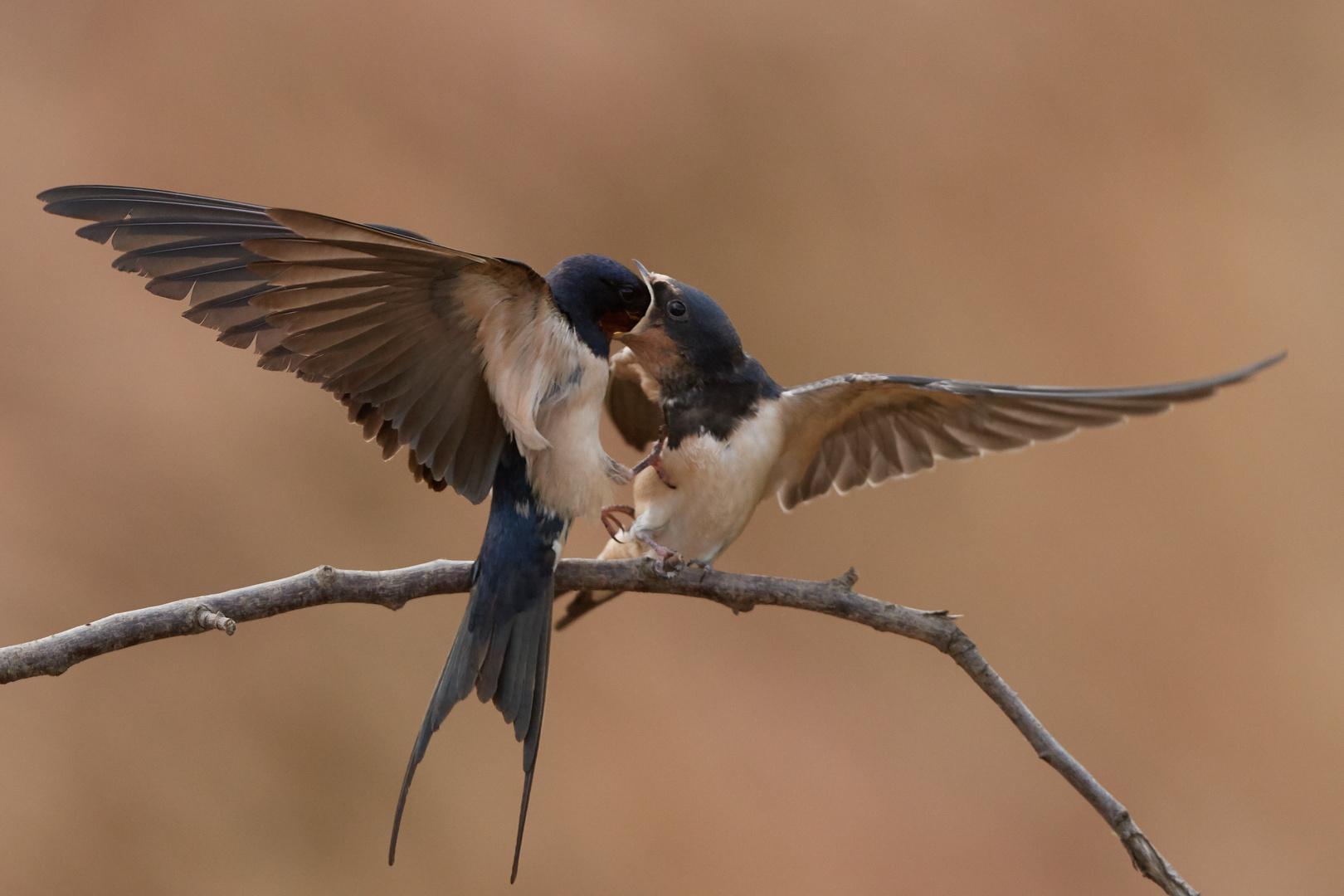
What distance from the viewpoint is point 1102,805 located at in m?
0.92

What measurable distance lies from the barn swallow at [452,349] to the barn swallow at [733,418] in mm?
105

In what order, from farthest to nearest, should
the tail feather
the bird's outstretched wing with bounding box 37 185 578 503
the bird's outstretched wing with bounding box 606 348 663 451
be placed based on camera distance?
the bird's outstretched wing with bounding box 606 348 663 451
the tail feather
the bird's outstretched wing with bounding box 37 185 578 503

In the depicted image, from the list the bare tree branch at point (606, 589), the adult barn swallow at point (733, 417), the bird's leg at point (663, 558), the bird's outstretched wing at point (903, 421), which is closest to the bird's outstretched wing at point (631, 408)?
the adult barn swallow at point (733, 417)

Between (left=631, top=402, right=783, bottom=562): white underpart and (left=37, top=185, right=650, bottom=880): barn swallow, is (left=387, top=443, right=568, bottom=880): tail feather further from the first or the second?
(left=631, top=402, right=783, bottom=562): white underpart

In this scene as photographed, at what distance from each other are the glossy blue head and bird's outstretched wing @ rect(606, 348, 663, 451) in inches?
12.2

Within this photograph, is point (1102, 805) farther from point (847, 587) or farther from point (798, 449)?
point (798, 449)

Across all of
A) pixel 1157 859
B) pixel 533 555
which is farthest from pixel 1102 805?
pixel 533 555

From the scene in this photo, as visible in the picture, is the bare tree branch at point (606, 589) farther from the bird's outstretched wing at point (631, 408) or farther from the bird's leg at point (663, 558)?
the bird's outstretched wing at point (631, 408)

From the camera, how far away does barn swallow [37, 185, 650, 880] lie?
86 cm

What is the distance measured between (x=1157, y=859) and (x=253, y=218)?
1058 millimetres

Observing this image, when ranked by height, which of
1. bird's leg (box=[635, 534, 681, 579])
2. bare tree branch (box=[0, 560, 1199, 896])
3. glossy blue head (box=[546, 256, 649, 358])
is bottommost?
bare tree branch (box=[0, 560, 1199, 896])

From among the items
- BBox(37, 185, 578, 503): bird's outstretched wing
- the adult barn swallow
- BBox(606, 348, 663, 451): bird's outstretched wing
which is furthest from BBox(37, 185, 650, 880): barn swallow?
BBox(606, 348, 663, 451): bird's outstretched wing

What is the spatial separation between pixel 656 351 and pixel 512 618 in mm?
374

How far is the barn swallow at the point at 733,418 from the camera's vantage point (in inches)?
45.8
